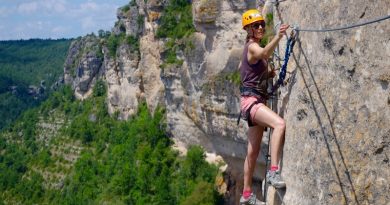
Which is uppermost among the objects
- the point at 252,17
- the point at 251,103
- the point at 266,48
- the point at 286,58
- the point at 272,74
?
the point at 252,17

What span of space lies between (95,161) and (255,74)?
53.0m

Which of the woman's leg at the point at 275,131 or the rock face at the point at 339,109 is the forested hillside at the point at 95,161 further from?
the rock face at the point at 339,109

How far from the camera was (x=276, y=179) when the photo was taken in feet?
19.0

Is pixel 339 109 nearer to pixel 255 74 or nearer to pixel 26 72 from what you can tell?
pixel 255 74

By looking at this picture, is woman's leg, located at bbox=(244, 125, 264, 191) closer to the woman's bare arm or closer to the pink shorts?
the pink shorts

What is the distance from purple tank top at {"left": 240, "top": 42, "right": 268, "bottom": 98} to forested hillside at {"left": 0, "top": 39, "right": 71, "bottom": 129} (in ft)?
435

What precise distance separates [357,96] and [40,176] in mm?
71600

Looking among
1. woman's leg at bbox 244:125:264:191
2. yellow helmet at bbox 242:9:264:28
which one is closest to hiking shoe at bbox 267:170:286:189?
woman's leg at bbox 244:125:264:191

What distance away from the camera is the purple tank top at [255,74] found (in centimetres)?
621

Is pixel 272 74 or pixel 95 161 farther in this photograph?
pixel 95 161

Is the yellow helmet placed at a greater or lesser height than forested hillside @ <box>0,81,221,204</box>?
greater

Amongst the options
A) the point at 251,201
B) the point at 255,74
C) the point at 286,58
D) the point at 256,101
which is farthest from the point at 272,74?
the point at 251,201

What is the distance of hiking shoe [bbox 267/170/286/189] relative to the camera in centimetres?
575

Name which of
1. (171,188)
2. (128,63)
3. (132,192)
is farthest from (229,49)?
(128,63)
